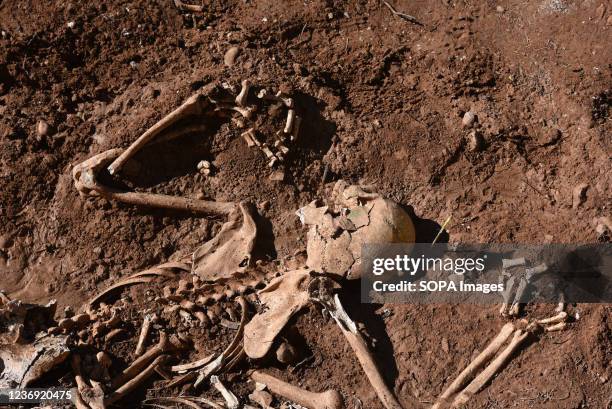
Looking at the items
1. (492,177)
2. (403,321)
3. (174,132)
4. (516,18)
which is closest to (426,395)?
Result: (403,321)

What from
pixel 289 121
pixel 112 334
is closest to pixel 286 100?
pixel 289 121

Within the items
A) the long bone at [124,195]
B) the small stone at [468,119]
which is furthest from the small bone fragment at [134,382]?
the small stone at [468,119]

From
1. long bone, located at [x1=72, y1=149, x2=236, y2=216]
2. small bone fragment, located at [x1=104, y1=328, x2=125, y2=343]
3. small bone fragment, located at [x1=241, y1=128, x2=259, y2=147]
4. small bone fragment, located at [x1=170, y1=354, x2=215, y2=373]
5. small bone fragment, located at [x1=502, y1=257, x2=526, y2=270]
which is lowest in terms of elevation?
small bone fragment, located at [x1=170, y1=354, x2=215, y2=373]

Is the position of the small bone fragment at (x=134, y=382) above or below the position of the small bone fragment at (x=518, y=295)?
below

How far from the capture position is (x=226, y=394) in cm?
417

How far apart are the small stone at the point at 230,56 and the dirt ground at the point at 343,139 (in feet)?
0.13

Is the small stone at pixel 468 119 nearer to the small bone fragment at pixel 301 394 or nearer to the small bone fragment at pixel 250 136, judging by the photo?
the small bone fragment at pixel 250 136

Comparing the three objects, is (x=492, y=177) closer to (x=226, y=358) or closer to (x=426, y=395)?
(x=426, y=395)

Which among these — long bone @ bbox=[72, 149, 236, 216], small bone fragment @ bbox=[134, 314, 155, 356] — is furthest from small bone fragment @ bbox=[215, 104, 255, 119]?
small bone fragment @ bbox=[134, 314, 155, 356]

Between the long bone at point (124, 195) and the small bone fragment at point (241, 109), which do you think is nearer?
the long bone at point (124, 195)

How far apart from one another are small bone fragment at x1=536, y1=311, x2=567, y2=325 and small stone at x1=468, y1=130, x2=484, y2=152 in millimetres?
1352

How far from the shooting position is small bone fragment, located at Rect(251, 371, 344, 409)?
4.03m

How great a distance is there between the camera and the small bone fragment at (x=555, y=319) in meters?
4.25

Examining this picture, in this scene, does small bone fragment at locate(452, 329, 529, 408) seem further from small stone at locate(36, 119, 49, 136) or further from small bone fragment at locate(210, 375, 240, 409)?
small stone at locate(36, 119, 49, 136)
